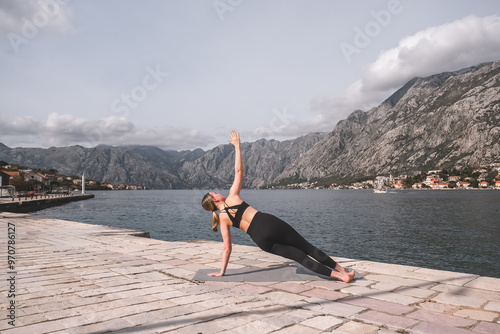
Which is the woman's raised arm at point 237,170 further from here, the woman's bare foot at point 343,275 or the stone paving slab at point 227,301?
the woman's bare foot at point 343,275

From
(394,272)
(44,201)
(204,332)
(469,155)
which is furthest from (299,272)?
(469,155)

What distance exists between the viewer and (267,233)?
19.6 ft

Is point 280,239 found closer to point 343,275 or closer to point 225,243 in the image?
point 225,243

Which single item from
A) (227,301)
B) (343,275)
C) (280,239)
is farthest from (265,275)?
(227,301)

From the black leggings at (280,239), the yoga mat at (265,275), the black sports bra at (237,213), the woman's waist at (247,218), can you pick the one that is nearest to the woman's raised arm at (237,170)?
the black sports bra at (237,213)

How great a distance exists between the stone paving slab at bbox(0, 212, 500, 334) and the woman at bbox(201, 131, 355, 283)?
1.19 feet

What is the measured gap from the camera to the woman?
6.02m

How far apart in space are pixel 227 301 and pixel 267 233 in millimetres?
1383

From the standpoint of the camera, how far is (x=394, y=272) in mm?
7277

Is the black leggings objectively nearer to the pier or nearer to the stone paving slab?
the stone paving slab

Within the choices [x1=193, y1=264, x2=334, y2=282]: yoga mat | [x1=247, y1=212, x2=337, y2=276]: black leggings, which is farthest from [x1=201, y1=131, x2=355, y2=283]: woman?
[x1=193, y1=264, x2=334, y2=282]: yoga mat

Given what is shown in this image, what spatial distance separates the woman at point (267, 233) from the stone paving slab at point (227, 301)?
362mm

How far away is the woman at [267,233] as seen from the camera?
237 inches

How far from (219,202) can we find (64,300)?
3011 mm
